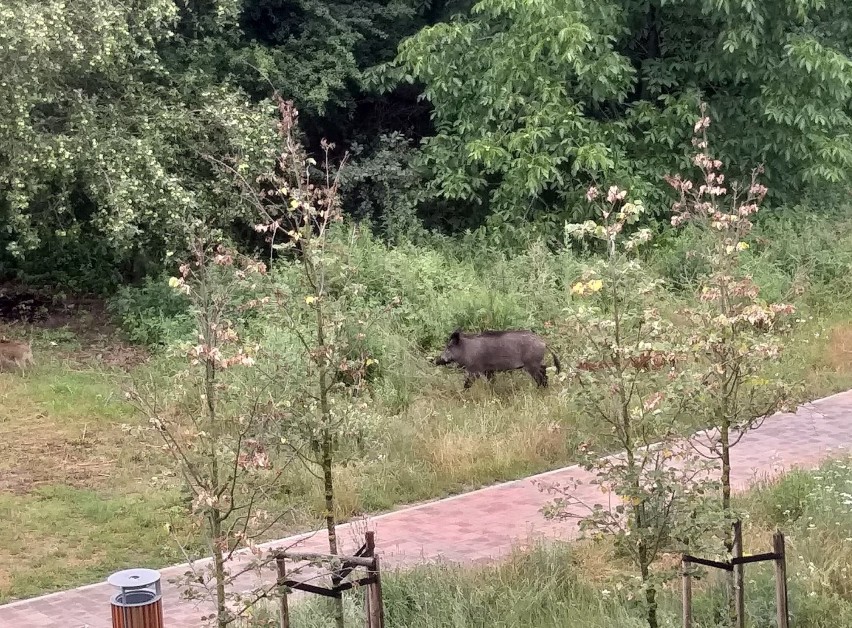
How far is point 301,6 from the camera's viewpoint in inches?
745

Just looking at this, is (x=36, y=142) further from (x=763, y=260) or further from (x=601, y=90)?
(x=763, y=260)

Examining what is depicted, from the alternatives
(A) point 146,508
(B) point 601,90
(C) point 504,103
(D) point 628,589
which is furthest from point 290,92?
(D) point 628,589

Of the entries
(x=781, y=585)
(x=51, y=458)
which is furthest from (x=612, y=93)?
(x=781, y=585)

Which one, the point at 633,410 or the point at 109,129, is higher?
the point at 109,129

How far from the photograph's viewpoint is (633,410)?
5.25 metres

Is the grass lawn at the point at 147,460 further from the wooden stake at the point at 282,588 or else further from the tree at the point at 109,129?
the tree at the point at 109,129

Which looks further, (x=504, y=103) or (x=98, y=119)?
(x=504, y=103)

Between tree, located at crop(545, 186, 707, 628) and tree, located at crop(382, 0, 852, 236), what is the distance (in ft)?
37.3

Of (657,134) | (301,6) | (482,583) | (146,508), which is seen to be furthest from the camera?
(301,6)

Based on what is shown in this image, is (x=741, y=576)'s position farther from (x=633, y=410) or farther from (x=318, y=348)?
(x=318, y=348)

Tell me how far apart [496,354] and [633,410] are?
638 centimetres

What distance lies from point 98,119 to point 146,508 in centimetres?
798

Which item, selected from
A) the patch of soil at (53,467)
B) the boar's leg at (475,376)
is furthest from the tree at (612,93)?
the patch of soil at (53,467)

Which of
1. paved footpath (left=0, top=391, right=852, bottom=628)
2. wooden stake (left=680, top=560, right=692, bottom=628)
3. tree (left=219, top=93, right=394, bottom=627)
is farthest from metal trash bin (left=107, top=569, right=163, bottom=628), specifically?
wooden stake (left=680, top=560, right=692, bottom=628)
